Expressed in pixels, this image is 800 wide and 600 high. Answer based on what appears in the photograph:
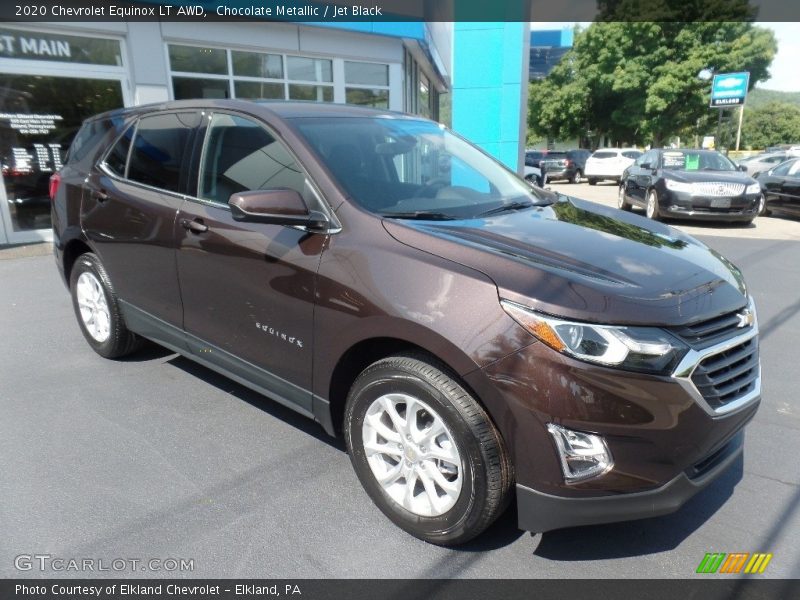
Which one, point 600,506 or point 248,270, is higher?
point 248,270

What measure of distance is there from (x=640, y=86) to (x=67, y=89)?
110 ft

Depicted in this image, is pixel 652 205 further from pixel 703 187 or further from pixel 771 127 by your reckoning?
pixel 771 127

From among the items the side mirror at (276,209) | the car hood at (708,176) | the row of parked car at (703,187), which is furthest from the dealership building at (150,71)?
the side mirror at (276,209)

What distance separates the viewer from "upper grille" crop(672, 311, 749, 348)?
211cm

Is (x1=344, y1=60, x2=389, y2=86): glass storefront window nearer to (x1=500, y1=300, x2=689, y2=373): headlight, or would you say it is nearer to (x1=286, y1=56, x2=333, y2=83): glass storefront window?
(x1=286, y1=56, x2=333, y2=83): glass storefront window

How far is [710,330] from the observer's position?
2211 mm

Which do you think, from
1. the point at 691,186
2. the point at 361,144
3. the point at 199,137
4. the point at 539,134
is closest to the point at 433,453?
the point at 361,144

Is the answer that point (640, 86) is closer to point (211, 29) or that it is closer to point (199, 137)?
point (211, 29)

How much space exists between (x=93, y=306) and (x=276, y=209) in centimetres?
253

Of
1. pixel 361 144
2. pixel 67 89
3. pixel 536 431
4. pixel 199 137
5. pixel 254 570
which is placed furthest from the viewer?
pixel 67 89

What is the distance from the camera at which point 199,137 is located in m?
3.37

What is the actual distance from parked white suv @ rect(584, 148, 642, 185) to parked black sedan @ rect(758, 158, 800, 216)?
12557mm

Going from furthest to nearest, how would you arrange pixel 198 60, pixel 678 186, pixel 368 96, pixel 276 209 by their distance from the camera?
pixel 368 96 < pixel 678 186 < pixel 198 60 < pixel 276 209

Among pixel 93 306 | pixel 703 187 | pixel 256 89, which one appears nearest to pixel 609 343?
pixel 93 306
